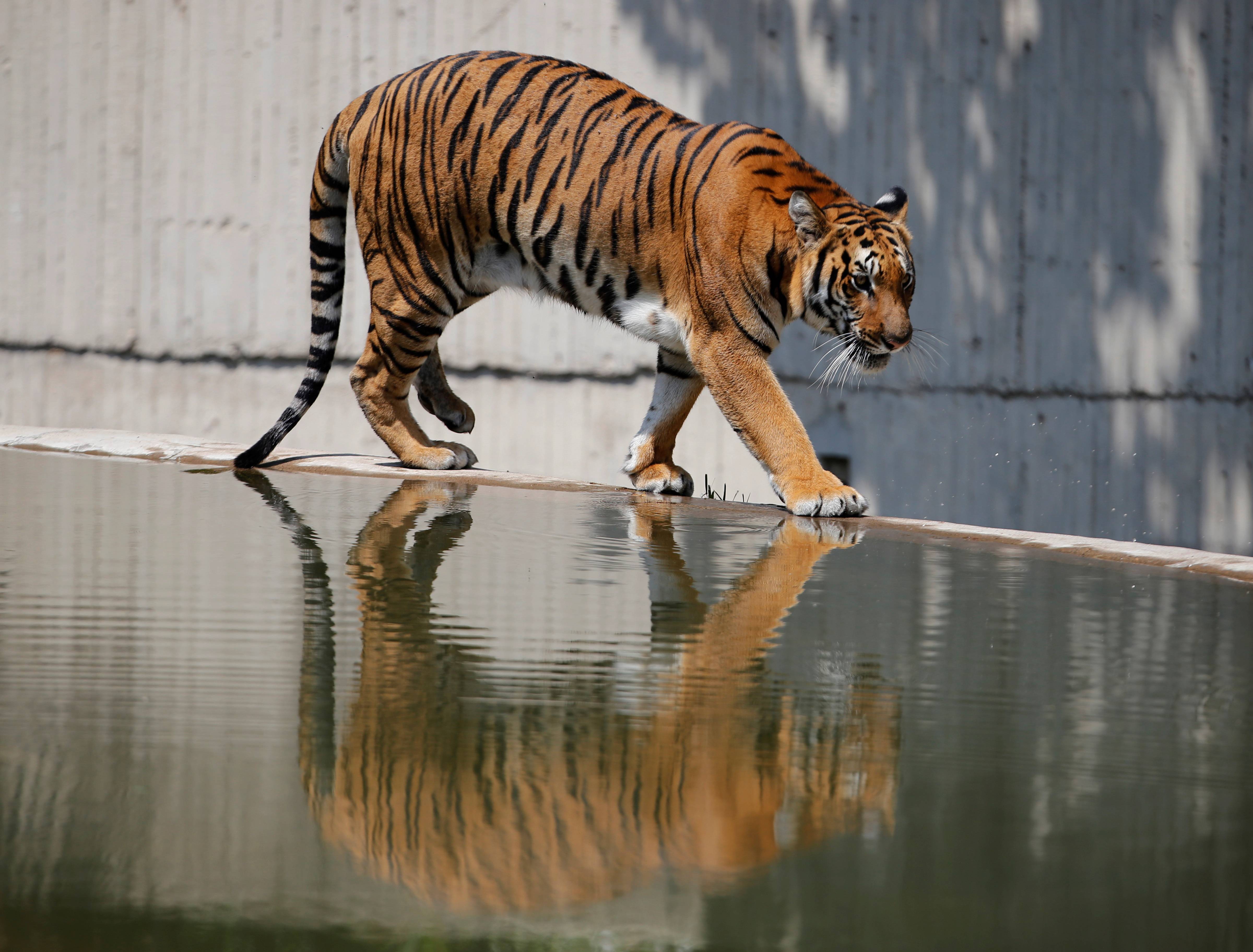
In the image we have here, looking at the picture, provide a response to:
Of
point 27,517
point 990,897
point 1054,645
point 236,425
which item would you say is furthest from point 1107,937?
point 236,425

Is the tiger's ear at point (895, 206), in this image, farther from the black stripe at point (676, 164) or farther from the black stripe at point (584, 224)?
the black stripe at point (584, 224)

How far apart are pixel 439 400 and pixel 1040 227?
3.45 m

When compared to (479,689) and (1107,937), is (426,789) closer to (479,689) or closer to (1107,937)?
(479,689)

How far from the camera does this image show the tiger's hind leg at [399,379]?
15.6ft

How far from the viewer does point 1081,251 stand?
693cm

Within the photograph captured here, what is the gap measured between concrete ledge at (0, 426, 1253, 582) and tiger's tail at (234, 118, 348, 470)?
0.26 metres

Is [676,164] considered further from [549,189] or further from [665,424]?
[665,424]

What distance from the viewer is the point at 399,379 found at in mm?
4844

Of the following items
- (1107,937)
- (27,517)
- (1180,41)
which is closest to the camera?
(1107,937)

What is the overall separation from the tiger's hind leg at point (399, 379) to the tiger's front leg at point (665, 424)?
2.13ft

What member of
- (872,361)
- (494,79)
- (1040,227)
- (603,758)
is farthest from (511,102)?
(603,758)

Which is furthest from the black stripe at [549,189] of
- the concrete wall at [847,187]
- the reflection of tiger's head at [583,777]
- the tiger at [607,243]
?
the reflection of tiger's head at [583,777]

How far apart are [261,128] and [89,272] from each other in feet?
4.07

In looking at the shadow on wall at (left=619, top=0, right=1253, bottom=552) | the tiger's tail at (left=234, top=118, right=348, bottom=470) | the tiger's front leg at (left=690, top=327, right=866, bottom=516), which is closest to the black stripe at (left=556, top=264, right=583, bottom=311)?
the tiger's front leg at (left=690, top=327, right=866, bottom=516)
